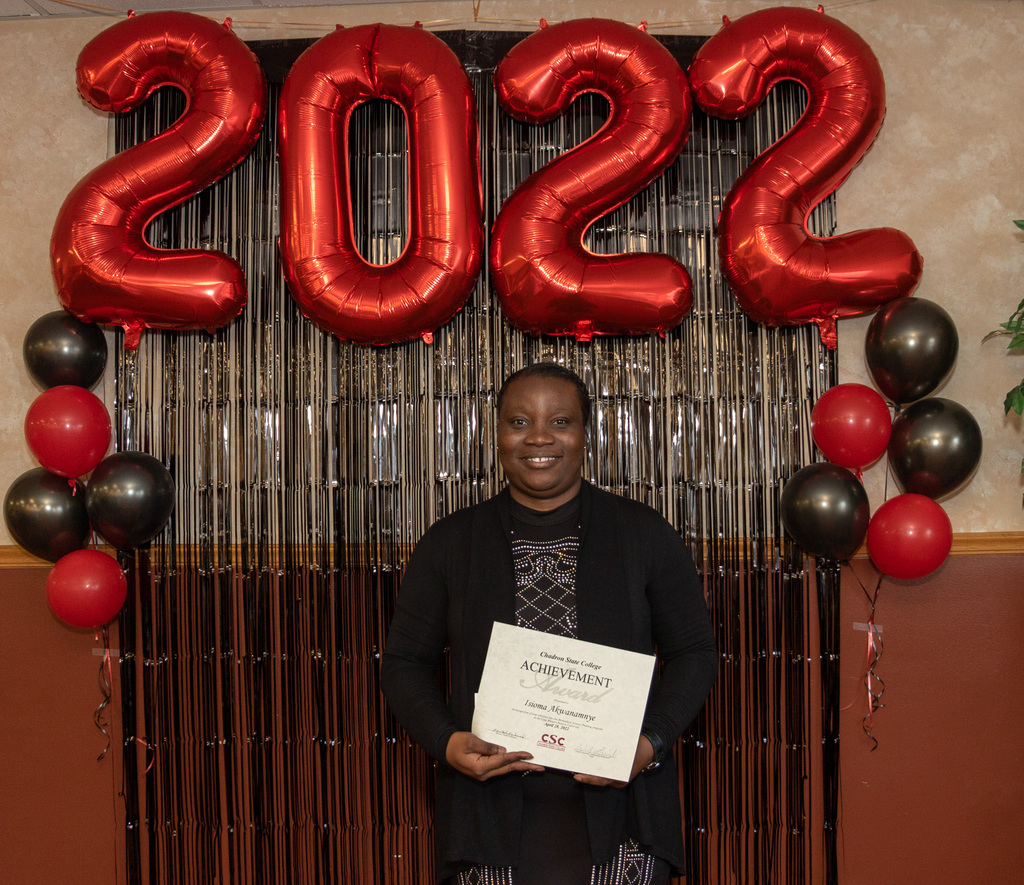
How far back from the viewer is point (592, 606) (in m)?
1.62

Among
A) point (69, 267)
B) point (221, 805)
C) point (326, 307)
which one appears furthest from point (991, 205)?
point (221, 805)

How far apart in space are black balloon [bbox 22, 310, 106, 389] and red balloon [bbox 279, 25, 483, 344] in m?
0.66

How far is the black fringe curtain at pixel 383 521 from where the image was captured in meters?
2.48

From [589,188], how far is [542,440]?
95 cm

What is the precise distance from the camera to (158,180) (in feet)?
7.78

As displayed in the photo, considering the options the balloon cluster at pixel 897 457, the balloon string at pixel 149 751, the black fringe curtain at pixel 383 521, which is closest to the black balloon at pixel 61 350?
the black fringe curtain at pixel 383 521

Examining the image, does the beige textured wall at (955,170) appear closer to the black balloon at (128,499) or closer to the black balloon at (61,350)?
the black balloon at (61,350)

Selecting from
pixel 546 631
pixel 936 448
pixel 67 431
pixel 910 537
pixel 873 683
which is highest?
pixel 67 431

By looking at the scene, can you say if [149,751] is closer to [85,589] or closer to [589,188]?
[85,589]

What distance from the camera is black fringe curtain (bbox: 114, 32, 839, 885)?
2479 mm

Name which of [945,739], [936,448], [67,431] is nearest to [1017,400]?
[936,448]

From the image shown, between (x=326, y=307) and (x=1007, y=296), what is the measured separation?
6.73 ft

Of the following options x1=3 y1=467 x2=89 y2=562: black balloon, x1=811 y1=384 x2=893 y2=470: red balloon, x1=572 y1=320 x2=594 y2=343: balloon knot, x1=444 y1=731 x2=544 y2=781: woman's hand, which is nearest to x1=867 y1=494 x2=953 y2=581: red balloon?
x1=811 y1=384 x2=893 y2=470: red balloon
